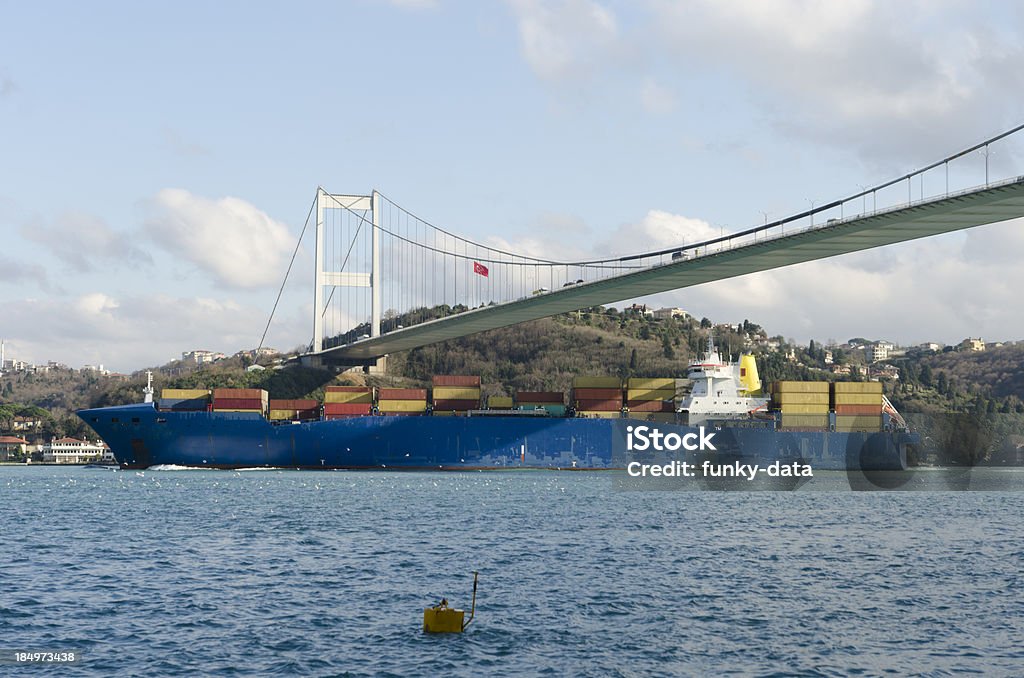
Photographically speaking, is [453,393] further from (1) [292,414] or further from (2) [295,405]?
(1) [292,414]

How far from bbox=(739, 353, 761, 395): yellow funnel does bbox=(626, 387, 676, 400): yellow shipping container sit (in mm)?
5617

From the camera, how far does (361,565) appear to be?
2738cm

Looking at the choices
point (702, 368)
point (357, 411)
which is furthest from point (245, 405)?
point (702, 368)

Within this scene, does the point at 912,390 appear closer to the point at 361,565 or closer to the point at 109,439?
the point at 109,439

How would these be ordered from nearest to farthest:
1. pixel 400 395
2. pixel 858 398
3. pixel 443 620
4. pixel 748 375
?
pixel 443 620
pixel 400 395
pixel 858 398
pixel 748 375

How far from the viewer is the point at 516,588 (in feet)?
78.8

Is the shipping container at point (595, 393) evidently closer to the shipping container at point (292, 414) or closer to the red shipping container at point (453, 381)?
the red shipping container at point (453, 381)

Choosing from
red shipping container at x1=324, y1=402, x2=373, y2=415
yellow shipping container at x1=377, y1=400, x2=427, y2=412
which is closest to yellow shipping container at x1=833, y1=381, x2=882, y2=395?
yellow shipping container at x1=377, y1=400, x2=427, y2=412

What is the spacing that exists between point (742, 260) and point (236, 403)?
32.5 metres

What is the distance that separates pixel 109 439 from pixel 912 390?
12377 cm

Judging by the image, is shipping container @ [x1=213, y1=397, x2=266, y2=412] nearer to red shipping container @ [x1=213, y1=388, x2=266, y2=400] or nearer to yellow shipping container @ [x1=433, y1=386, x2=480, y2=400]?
red shipping container @ [x1=213, y1=388, x2=266, y2=400]

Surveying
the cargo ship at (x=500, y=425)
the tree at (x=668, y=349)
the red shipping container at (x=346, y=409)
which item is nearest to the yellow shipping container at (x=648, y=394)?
the cargo ship at (x=500, y=425)

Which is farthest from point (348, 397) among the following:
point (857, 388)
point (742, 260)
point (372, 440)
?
point (857, 388)

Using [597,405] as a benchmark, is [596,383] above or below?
above
